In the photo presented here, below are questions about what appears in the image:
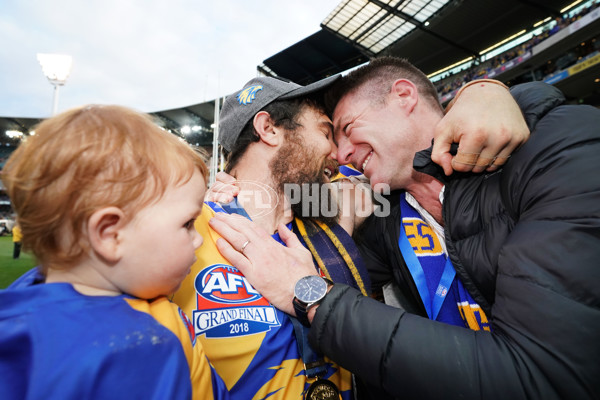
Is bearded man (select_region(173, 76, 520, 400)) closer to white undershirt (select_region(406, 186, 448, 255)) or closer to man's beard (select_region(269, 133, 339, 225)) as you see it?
man's beard (select_region(269, 133, 339, 225))

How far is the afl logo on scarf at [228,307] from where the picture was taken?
3.96ft

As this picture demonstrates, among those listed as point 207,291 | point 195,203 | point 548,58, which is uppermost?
point 548,58

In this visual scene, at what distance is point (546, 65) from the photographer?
698 inches

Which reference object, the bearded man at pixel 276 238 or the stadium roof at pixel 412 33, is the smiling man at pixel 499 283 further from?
the stadium roof at pixel 412 33

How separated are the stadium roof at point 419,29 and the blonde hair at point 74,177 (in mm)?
20016

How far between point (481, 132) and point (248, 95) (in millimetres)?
1458

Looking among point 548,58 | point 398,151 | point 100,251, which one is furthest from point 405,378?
point 548,58

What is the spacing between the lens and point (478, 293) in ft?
4.61

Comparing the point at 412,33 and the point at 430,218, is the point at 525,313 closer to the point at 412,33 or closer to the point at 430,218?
the point at 430,218

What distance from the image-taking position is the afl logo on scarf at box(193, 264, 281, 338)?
1206mm

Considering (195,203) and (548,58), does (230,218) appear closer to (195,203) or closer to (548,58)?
(195,203)

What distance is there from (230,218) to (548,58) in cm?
2221

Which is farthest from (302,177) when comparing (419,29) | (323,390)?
(419,29)

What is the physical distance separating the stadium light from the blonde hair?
310 inches
